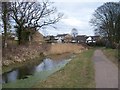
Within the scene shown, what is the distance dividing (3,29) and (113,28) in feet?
124

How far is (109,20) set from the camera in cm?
6575

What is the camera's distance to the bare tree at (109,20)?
207ft

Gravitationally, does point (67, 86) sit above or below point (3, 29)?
below

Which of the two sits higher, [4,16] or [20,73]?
[4,16]

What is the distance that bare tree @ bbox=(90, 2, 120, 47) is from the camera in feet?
207

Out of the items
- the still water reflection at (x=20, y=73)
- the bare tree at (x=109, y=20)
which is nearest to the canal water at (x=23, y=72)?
the still water reflection at (x=20, y=73)

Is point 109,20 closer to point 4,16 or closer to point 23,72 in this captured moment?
point 4,16

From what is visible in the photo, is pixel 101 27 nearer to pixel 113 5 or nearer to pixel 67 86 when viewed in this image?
pixel 113 5

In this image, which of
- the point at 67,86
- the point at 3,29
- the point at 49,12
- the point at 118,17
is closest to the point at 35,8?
the point at 49,12

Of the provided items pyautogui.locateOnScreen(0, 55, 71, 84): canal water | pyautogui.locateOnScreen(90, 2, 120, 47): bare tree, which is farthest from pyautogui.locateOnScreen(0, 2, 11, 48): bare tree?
pyautogui.locateOnScreen(90, 2, 120, 47): bare tree

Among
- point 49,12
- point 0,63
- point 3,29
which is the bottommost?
point 0,63

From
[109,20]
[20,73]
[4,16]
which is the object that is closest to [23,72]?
[20,73]

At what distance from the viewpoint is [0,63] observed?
2377 centimetres

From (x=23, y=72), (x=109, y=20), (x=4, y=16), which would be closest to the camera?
(x=23, y=72)
